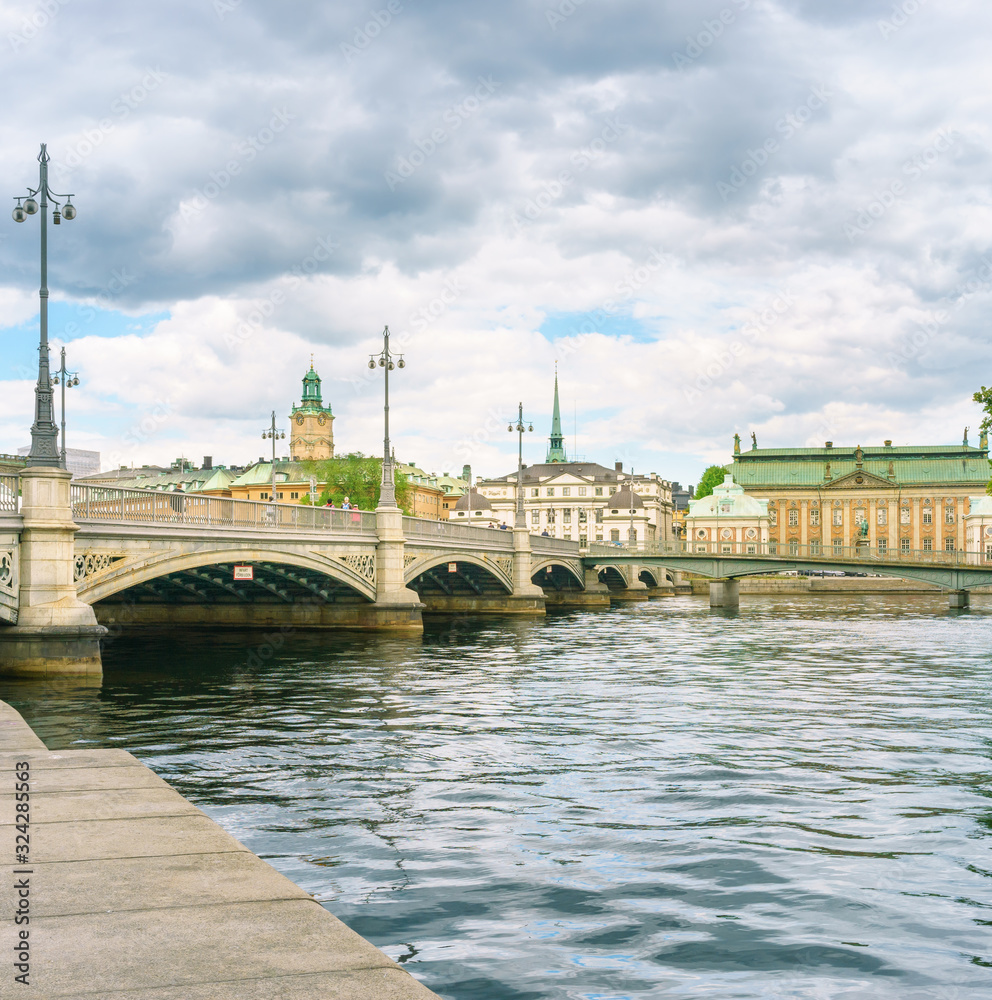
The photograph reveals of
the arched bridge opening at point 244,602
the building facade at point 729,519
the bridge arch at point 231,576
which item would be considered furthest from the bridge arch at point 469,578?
the building facade at point 729,519

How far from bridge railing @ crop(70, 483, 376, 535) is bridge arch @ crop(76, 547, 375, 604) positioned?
3.22 feet

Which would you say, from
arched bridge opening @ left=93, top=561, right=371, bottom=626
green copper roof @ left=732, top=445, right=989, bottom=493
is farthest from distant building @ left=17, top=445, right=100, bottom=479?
green copper roof @ left=732, top=445, right=989, bottom=493

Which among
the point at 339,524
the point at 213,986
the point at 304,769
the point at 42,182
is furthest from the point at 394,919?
the point at 339,524

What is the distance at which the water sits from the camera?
839cm

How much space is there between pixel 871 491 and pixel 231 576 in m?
151

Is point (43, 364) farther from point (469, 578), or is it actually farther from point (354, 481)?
point (354, 481)

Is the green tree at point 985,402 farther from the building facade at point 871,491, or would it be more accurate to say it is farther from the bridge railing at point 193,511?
the building facade at point 871,491

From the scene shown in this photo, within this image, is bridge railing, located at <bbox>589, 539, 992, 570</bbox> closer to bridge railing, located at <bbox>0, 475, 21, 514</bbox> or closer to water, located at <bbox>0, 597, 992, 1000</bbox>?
water, located at <bbox>0, 597, 992, 1000</bbox>

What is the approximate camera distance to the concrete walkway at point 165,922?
5.19 m

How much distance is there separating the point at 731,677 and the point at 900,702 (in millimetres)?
6849

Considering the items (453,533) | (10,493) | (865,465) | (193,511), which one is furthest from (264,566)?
(865,465)

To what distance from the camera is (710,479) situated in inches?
7402

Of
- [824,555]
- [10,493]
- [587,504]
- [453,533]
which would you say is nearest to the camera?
[10,493]

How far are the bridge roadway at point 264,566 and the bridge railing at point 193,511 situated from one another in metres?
0.06
